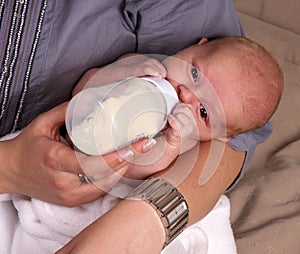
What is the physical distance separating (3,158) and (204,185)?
364 millimetres

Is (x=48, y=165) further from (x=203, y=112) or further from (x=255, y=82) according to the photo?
(x=255, y=82)

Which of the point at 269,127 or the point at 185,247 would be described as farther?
the point at 269,127

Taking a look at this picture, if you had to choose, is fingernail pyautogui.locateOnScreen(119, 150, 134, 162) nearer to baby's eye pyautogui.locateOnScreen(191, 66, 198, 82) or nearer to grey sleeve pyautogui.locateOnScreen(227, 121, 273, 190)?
baby's eye pyautogui.locateOnScreen(191, 66, 198, 82)

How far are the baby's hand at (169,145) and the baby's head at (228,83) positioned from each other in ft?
0.14

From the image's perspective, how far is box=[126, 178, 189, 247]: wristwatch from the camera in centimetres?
95

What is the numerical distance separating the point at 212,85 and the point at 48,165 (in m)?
0.33

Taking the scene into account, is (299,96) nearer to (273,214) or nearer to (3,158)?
(273,214)

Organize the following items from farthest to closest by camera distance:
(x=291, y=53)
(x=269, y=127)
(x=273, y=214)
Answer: (x=291, y=53) < (x=273, y=214) < (x=269, y=127)

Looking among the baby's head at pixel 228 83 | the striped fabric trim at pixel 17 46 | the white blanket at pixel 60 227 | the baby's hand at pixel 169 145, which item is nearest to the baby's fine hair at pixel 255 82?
the baby's head at pixel 228 83

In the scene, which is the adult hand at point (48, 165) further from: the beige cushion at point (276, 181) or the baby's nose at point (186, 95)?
the beige cushion at point (276, 181)

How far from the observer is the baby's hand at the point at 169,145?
3.16ft

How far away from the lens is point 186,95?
998mm

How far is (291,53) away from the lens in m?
1.86

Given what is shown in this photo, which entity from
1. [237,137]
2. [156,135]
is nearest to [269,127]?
[237,137]
